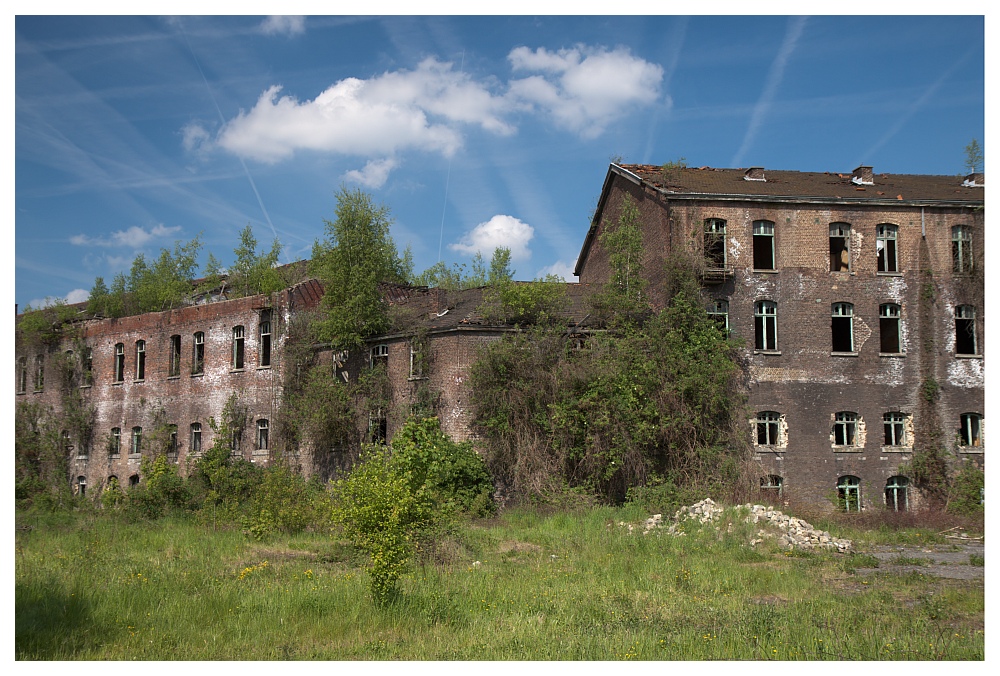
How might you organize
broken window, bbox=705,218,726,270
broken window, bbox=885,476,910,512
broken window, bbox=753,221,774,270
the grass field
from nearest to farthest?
the grass field < broken window, bbox=885,476,910,512 < broken window, bbox=705,218,726,270 < broken window, bbox=753,221,774,270

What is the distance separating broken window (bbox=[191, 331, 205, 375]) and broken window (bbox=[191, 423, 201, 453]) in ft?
6.48

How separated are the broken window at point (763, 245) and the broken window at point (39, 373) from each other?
2969cm

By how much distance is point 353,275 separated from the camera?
23188 mm

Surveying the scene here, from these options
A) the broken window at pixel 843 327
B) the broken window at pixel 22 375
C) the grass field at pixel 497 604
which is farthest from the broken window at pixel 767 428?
the broken window at pixel 22 375

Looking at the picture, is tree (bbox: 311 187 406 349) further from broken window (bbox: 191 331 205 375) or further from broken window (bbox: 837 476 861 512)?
broken window (bbox: 837 476 861 512)

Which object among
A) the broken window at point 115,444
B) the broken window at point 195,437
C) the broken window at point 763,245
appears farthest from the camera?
the broken window at point 115,444

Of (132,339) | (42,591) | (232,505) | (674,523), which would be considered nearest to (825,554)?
(674,523)

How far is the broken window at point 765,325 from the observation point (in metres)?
22.7

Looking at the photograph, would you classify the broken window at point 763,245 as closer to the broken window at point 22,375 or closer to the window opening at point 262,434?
the window opening at point 262,434

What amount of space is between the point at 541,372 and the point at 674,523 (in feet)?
19.5

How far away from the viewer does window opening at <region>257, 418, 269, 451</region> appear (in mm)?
25469

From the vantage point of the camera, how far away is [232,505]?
811 inches

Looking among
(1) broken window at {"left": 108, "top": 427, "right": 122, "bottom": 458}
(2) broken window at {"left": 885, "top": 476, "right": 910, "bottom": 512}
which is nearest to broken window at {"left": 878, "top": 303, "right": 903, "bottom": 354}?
(2) broken window at {"left": 885, "top": 476, "right": 910, "bottom": 512}

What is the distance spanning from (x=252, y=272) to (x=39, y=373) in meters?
11.1
